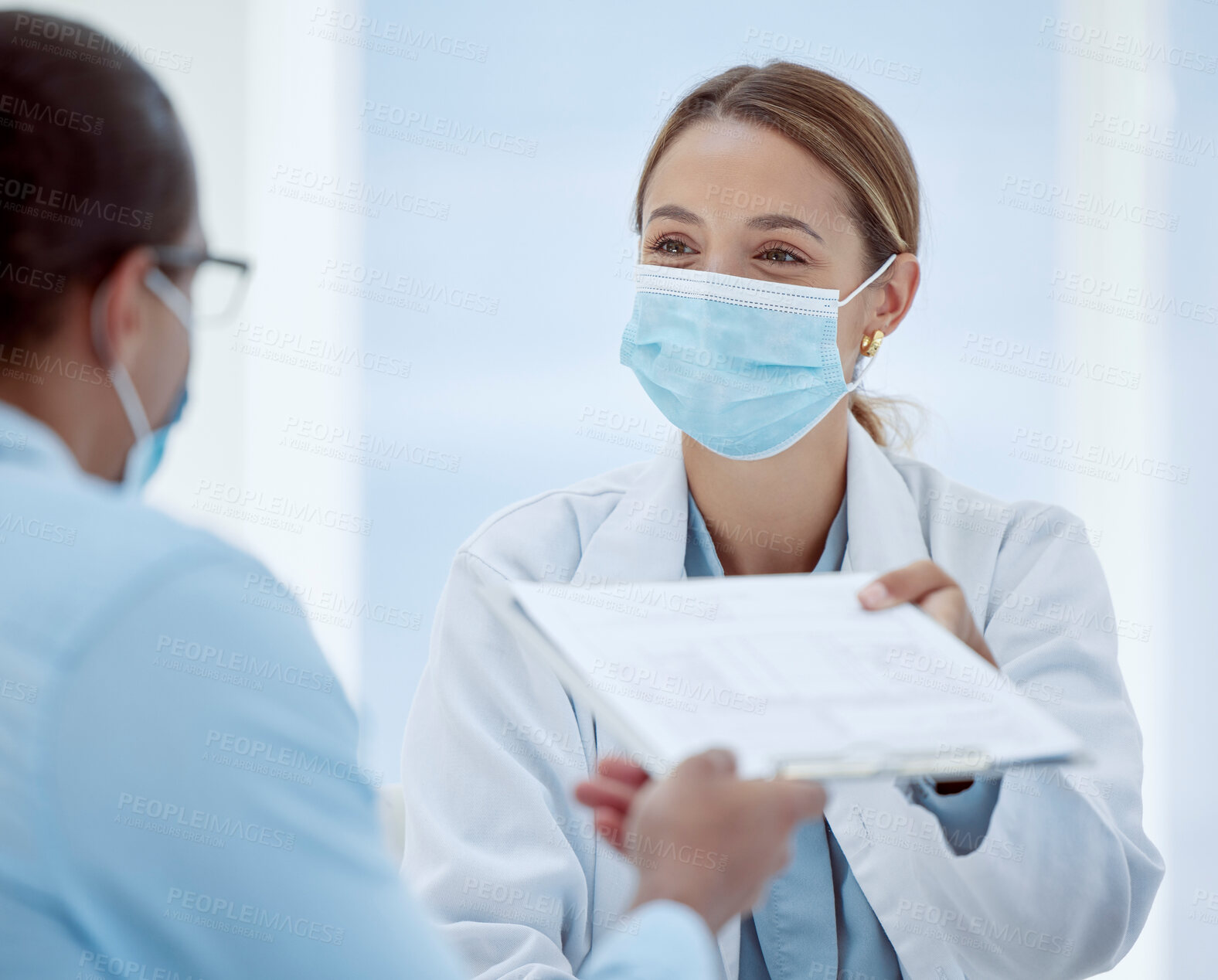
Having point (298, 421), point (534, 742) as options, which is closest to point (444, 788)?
point (534, 742)

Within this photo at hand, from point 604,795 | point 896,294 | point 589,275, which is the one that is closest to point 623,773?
point 604,795

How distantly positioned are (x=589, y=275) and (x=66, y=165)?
1816 millimetres

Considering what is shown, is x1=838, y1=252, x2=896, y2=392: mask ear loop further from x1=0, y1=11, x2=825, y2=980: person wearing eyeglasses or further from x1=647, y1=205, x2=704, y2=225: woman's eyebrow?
x1=0, y1=11, x2=825, y2=980: person wearing eyeglasses

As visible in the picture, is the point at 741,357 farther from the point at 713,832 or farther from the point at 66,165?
the point at 66,165

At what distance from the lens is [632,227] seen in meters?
1.81

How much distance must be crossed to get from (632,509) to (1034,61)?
1.63 m

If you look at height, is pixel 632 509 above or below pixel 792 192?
below

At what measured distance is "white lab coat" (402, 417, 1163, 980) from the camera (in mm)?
1248

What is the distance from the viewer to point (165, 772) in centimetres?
60

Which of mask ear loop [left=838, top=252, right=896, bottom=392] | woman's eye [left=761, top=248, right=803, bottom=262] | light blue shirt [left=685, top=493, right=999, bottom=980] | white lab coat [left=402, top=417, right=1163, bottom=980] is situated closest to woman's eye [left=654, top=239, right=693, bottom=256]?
woman's eye [left=761, top=248, right=803, bottom=262]

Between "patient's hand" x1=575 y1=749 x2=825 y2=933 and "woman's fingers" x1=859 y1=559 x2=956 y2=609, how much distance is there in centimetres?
23

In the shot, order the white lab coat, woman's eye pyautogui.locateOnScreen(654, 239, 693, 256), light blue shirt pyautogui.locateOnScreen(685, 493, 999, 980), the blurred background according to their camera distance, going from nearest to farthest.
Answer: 1. the white lab coat
2. light blue shirt pyautogui.locateOnScreen(685, 493, 999, 980)
3. woman's eye pyautogui.locateOnScreen(654, 239, 693, 256)
4. the blurred background

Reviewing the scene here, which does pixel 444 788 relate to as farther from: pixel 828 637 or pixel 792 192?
pixel 792 192

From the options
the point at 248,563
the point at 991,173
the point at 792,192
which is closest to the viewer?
the point at 248,563
